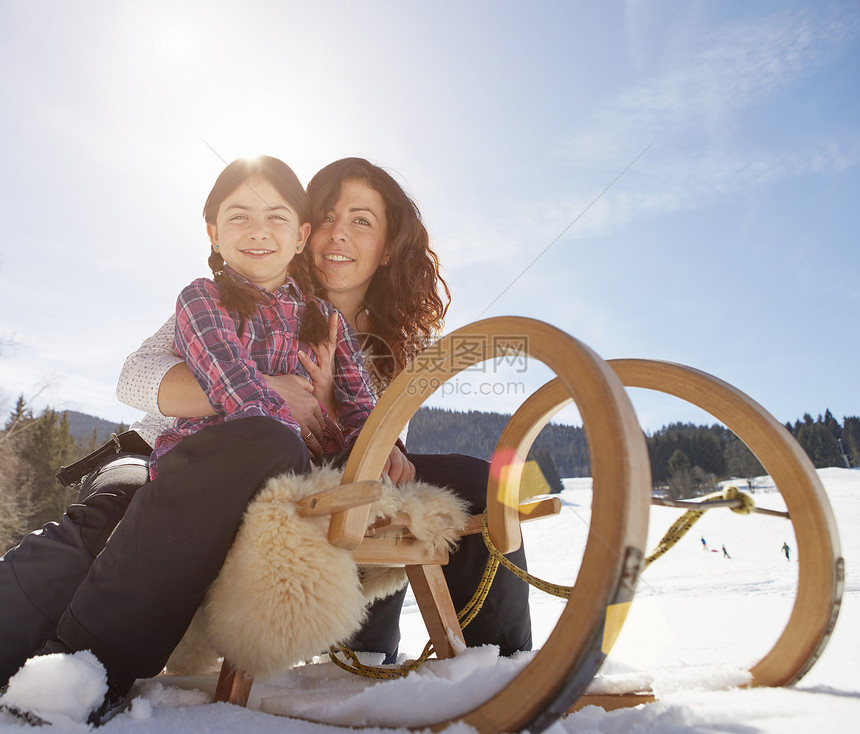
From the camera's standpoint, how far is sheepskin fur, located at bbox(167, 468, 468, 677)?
994mm

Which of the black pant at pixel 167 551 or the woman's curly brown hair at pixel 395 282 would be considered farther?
the woman's curly brown hair at pixel 395 282

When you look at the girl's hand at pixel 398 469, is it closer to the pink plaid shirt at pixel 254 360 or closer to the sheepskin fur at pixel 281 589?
the pink plaid shirt at pixel 254 360

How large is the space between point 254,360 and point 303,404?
0.25 meters

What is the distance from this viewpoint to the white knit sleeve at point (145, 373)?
1.66 m

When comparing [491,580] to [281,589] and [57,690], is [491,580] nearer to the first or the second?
[281,589]

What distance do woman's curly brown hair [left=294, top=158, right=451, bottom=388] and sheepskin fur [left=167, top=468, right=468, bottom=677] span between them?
1221mm

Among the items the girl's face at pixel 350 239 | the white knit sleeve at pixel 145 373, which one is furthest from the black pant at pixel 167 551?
the girl's face at pixel 350 239

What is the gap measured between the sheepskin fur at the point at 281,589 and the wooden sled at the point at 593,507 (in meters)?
0.05

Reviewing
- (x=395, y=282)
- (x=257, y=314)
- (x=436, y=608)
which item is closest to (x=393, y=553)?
(x=436, y=608)

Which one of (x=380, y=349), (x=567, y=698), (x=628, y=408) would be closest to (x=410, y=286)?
(x=380, y=349)

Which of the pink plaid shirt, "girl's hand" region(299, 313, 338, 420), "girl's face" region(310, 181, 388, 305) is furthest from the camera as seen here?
"girl's face" region(310, 181, 388, 305)

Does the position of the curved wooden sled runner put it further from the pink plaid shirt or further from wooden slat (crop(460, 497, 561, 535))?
the pink plaid shirt

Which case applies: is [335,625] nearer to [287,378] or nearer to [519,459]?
[519,459]

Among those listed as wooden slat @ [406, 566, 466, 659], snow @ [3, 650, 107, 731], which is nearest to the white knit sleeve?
snow @ [3, 650, 107, 731]
